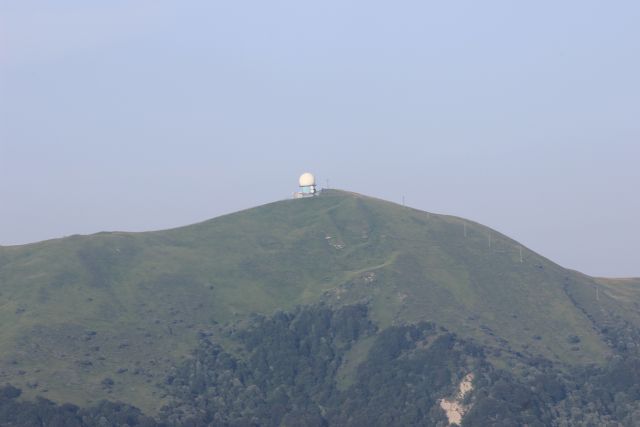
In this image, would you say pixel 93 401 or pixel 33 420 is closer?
pixel 33 420

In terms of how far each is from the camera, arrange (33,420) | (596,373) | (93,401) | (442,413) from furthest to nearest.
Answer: (596,373)
(442,413)
(93,401)
(33,420)

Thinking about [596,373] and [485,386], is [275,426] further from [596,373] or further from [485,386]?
[596,373]

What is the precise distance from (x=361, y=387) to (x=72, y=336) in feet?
A: 193

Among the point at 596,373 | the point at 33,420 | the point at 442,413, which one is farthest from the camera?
the point at 596,373

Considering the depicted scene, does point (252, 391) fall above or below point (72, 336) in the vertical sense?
below

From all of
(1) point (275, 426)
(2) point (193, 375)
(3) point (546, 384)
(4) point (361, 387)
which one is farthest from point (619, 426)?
(2) point (193, 375)

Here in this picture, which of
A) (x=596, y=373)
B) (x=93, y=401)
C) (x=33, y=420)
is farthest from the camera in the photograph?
(x=596, y=373)

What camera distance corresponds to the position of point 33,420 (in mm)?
164000

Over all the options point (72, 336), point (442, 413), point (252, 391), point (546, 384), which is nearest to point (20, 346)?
point (72, 336)

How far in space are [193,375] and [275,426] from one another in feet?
74.4

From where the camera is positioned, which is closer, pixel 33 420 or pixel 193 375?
pixel 33 420

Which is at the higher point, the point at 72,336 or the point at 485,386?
the point at 72,336

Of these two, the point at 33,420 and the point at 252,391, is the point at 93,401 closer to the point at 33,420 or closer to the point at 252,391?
the point at 33,420

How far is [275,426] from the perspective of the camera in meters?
184
